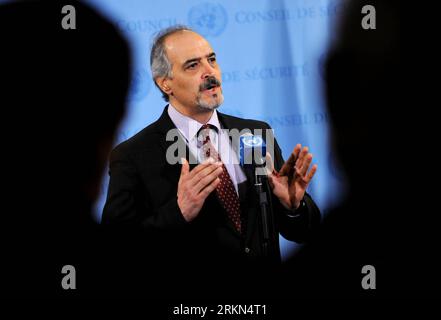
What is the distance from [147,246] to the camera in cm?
281

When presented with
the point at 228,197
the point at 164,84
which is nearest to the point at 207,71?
the point at 164,84

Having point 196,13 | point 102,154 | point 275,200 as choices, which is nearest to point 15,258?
point 102,154

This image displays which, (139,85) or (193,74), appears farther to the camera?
(139,85)

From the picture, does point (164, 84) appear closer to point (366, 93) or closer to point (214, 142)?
point (214, 142)

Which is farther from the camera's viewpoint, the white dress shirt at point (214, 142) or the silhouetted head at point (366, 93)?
the silhouetted head at point (366, 93)

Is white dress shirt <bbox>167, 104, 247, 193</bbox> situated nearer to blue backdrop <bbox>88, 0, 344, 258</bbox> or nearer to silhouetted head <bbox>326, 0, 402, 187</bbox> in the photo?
blue backdrop <bbox>88, 0, 344, 258</bbox>

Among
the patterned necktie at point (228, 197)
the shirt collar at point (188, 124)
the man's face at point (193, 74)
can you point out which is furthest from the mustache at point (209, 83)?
the patterned necktie at point (228, 197)

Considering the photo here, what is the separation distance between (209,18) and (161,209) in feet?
Answer: 3.47

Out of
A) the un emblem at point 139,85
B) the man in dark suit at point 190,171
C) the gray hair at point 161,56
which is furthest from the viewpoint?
the un emblem at point 139,85

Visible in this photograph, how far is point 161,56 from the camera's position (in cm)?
282

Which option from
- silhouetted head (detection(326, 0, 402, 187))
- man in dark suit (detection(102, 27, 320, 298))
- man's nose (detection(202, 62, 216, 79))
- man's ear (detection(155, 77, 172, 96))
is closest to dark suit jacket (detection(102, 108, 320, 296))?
man in dark suit (detection(102, 27, 320, 298))

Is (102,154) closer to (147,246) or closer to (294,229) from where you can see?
(147,246)

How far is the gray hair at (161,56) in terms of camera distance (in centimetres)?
280

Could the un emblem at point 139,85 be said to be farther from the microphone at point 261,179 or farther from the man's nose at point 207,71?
the microphone at point 261,179
